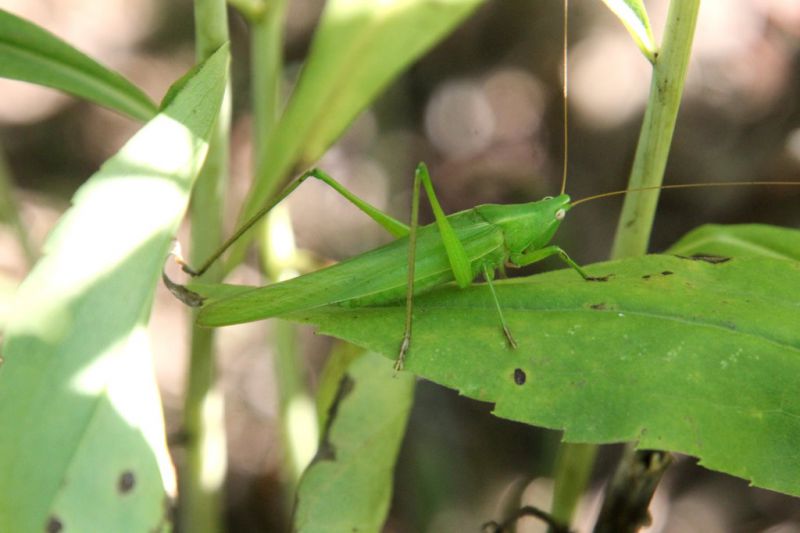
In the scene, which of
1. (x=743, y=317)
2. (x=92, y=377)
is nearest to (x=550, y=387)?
(x=743, y=317)

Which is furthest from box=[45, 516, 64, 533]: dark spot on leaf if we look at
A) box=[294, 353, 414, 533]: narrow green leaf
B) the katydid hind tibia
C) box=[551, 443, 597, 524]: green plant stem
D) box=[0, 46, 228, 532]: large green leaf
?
box=[551, 443, 597, 524]: green plant stem

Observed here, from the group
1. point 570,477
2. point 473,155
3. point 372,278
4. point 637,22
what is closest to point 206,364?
point 372,278

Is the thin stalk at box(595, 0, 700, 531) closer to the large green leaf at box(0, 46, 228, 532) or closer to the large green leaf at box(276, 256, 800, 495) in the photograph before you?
the large green leaf at box(276, 256, 800, 495)

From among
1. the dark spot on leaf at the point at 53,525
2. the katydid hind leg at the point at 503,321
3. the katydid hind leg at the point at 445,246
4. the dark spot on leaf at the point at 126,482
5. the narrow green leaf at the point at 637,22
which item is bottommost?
the dark spot on leaf at the point at 53,525

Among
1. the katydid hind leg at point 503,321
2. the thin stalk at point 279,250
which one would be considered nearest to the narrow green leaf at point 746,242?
the katydid hind leg at point 503,321

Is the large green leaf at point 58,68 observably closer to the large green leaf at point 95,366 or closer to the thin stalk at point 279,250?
the thin stalk at point 279,250
